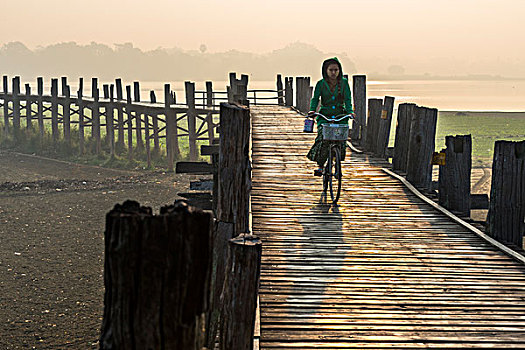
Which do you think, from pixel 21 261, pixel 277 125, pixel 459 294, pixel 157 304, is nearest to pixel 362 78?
pixel 277 125

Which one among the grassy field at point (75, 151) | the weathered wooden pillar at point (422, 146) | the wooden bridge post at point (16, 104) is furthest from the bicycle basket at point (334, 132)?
the wooden bridge post at point (16, 104)

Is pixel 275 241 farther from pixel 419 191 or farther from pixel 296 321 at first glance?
pixel 419 191

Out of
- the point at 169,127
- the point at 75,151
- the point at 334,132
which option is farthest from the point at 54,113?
the point at 334,132

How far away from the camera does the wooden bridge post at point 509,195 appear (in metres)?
7.24

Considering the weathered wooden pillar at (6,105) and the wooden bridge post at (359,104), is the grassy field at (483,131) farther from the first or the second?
the weathered wooden pillar at (6,105)

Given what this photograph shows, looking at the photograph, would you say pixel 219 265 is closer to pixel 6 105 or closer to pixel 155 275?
pixel 155 275

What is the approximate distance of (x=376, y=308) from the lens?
537cm

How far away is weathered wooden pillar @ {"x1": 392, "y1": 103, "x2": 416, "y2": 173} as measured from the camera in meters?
10.0

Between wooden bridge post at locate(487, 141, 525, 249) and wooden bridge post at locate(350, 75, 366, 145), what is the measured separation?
A: 655 centimetres

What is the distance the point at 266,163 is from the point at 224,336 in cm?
697

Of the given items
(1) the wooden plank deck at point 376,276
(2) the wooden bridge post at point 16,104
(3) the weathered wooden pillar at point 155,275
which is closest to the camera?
(3) the weathered wooden pillar at point 155,275

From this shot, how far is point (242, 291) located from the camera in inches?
168

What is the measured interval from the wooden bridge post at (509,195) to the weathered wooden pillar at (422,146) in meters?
2.14

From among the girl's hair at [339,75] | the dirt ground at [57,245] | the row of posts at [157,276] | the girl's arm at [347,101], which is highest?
the girl's hair at [339,75]
